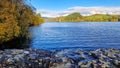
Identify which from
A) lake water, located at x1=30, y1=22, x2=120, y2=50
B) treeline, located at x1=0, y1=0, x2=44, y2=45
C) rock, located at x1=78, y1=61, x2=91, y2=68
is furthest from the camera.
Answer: lake water, located at x1=30, y1=22, x2=120, y2=50

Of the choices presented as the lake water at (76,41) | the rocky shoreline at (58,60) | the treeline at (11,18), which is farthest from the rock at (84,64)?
the lake water at (76,41)

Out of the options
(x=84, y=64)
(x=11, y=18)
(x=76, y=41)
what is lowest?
(x=76, y=41)

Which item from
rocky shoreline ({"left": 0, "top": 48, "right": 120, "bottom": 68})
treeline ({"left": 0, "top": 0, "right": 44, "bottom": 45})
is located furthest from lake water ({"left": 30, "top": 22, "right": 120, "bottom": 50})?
rocky shoreline ({"left": 0, "top": 48, "right": 120, "bottom": 68})

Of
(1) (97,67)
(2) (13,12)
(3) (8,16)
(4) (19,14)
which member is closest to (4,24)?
(3) (8,16)

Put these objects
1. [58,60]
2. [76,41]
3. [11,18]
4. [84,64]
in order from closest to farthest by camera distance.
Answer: [84,64] < [58,60] < [11,18] < [76,41]

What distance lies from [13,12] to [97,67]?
40.7m

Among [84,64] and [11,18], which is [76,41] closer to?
[11,18]

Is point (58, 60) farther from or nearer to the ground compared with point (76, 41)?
farther from the ground

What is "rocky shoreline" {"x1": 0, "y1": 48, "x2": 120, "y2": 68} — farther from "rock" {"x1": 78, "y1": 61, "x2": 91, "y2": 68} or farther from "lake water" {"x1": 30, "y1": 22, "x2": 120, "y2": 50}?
"lake water" {"x1": 30, "y1": 22, "x2": 120, "y2": 50}

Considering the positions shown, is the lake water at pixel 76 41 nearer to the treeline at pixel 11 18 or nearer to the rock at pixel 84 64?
the treeline at pixel 11 18

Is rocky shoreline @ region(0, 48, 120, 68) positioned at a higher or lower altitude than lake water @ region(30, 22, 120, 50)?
higher

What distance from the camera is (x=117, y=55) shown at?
2805 cm

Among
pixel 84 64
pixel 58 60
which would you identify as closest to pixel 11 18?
pixel 58 60

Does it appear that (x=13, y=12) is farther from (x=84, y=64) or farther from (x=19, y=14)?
(x=84, y=64)
